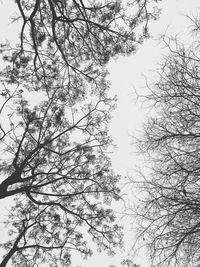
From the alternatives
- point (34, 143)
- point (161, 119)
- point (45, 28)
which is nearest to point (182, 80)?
point (161, 119)

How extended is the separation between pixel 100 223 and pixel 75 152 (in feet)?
7.96

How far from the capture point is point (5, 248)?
6766 millimetres

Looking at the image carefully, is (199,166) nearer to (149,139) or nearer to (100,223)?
(149,139)

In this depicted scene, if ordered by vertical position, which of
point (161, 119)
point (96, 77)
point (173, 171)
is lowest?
point (173, 171)

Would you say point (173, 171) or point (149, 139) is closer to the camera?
point (173, 171)

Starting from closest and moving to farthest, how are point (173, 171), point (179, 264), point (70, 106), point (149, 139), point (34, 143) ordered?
point (179, 264) < point (173, 171) < point (149, 139) < point (70, 106) < point (34, 143)

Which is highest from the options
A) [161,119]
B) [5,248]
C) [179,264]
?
[161,119]

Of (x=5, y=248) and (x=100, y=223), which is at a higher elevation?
(x=100, y=223)

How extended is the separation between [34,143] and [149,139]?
396 centimetres

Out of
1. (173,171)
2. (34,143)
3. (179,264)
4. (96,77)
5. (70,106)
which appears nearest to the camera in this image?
(179,264)

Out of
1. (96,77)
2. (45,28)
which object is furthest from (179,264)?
(45,28)

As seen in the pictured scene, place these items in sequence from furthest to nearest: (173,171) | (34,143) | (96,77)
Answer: (34,143), (96,77), (173,171)

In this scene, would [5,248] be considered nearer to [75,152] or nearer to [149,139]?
→ [75,152]

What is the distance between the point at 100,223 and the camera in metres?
7.13
